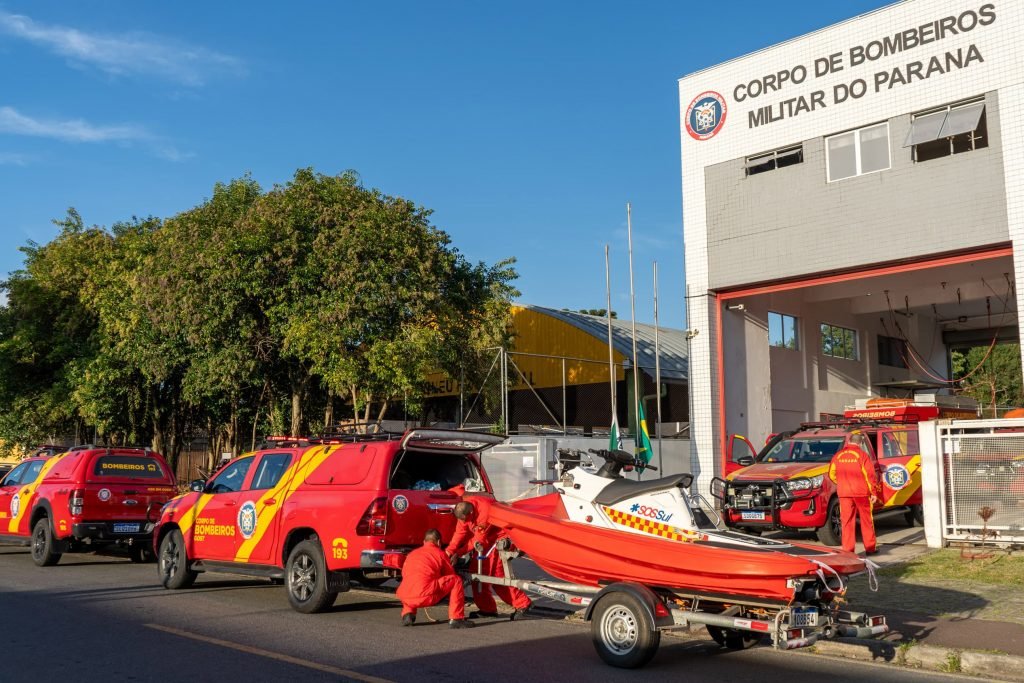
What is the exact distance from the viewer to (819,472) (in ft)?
49.5

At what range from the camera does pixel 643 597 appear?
745cm

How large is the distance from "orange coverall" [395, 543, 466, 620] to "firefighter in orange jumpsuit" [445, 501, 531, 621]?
181mm

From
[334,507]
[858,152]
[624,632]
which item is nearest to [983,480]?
[858,152]

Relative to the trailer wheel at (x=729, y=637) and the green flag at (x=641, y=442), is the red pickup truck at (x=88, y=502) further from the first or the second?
the trailer wheel at (x=729, y=637)

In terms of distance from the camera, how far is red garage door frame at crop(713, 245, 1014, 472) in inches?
691

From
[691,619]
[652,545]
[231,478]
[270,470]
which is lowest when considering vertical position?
[691,619]

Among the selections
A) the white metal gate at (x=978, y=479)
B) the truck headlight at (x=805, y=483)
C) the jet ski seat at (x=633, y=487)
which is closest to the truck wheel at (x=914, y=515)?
the white metal gate at (x=978, y=479)

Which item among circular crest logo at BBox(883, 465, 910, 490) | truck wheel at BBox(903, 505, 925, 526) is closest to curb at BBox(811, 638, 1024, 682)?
circular crest logo at BBox(883, 465, 910, 490)

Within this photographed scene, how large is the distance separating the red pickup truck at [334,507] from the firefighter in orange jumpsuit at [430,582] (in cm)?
33

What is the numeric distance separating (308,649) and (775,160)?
15798 mm

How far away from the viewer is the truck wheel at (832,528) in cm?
1483

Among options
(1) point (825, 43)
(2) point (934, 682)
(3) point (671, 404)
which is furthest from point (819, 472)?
(3) point (671, 404)

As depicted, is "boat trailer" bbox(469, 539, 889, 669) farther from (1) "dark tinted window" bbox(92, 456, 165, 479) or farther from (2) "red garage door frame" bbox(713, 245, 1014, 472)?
(2) "red garage door frame" bbox(713, 245, 1014, 472)

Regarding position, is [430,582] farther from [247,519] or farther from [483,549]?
[247,519]
